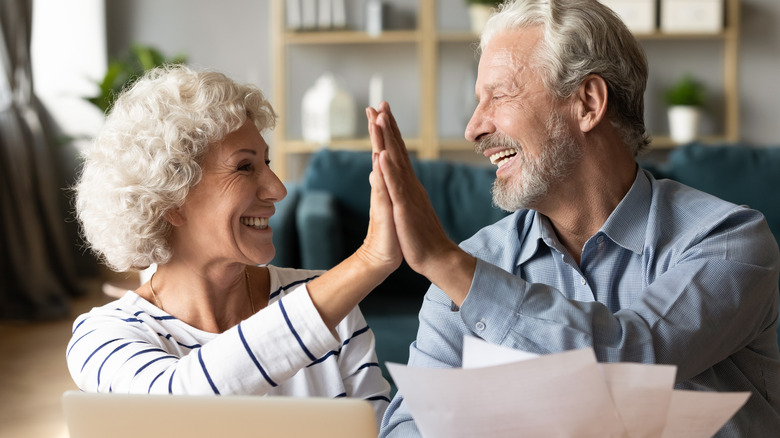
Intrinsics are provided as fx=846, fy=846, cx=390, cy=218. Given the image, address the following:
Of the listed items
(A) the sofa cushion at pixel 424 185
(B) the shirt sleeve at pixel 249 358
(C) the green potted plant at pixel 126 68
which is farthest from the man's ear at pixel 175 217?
(C) the green potted plant at pixel 126 68

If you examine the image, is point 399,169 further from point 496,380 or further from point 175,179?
point 175,179

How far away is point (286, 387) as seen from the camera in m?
1.42

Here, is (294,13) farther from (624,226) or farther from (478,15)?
(624,226)

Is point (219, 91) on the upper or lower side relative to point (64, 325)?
upper

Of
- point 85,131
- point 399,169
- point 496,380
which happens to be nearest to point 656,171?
point 399,169

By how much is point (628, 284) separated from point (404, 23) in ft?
15.3

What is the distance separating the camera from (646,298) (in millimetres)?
1046

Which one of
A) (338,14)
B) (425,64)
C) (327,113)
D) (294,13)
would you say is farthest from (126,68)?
(425,64)

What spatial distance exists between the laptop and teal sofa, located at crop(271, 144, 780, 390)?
2147 millimetres

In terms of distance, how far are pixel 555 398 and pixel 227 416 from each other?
270 millimetres

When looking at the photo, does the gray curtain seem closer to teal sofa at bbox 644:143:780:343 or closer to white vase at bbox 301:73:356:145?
white vase at bbox 301:73:356:145

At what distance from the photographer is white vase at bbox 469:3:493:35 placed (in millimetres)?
5301

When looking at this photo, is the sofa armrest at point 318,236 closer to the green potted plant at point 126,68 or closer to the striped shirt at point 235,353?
the striped shirt at point 235,353

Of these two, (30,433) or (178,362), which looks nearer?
(178,362)
